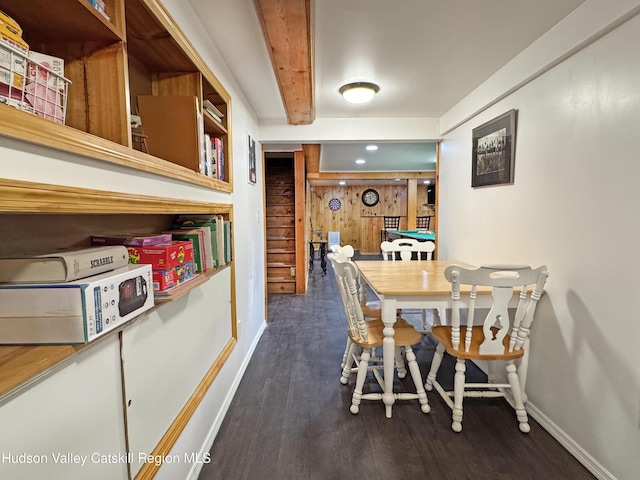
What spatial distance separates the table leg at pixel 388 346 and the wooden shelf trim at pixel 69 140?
129 cm

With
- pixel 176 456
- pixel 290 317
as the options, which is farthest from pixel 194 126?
pixel 290 317

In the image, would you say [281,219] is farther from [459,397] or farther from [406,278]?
[459,397]

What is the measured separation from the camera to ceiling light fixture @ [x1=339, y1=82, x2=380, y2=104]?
7.00 ft

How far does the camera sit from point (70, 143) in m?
0.69

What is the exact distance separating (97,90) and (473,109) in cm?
237

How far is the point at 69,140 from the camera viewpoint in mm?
683

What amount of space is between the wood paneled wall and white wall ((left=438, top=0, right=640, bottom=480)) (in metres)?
7.06

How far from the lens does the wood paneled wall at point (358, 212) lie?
9.00 metres

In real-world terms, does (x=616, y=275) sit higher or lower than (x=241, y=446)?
higher

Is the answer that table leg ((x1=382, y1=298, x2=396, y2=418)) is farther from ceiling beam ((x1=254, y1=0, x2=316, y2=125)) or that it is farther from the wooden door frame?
the wooden door frame

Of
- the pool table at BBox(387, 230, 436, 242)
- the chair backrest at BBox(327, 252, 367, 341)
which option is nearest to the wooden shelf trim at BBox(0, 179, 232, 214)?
the chair backrest at BBox(327, 252, 367, 341)

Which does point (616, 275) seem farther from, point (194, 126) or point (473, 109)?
point (194, 126)

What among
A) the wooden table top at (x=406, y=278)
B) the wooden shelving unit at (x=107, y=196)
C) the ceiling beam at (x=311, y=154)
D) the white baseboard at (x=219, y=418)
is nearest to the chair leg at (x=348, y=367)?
the wooden table top at (x=406, y=278)

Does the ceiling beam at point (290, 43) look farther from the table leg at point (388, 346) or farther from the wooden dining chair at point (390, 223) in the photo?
the wooden dining chair at point (390, 223)
